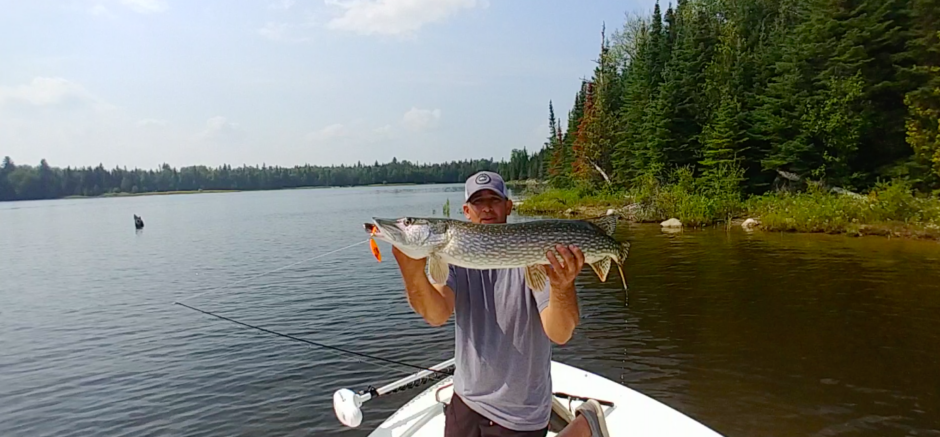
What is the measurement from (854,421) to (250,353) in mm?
10073

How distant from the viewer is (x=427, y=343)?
1116cm

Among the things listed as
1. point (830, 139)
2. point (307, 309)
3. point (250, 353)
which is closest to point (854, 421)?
point (250, 353)

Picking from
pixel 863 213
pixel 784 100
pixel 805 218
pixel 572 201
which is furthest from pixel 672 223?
pixel 572 201

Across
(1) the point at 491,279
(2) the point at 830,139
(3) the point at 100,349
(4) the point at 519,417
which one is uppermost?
(2) the point at 830,139

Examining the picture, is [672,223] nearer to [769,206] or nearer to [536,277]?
[769,206]

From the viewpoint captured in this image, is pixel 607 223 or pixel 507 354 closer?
pixel 507 354

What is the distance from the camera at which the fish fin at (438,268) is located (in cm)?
304

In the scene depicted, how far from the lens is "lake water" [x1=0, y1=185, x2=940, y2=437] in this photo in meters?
7.97

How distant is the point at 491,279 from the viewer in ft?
10.7

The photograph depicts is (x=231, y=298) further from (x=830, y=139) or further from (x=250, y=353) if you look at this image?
(x=830, y=139)

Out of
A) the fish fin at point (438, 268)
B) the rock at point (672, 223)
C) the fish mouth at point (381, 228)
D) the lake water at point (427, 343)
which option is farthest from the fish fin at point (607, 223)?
the rock at point (672, 223)

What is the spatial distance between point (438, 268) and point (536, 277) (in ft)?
1.75

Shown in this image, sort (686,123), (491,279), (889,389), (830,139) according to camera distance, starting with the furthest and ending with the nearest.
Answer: (686,123)
(830,139)
(889,389)
(491,279)

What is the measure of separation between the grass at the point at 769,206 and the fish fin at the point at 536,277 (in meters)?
23.9
